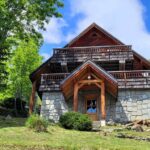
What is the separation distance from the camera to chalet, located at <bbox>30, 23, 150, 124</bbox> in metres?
27.5

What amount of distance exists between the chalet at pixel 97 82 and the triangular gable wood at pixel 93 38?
122 millimetres

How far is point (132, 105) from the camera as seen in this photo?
2853 centimetres

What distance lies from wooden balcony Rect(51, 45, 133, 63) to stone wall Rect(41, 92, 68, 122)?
3.08 m

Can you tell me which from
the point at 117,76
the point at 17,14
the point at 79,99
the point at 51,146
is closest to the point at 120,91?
the point at 117,76

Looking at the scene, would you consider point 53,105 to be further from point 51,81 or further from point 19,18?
point 19,18

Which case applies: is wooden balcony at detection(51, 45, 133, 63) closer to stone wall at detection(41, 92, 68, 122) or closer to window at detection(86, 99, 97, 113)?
stone wall at detection(41, 92, 68, 122)

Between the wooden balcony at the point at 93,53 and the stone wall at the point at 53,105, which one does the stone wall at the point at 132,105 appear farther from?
the stone wall at the point at 53,105

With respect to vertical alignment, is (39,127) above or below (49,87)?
below

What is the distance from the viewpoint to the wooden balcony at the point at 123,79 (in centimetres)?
2873

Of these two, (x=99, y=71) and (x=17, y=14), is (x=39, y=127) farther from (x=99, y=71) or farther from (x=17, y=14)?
(x=17, y=14)

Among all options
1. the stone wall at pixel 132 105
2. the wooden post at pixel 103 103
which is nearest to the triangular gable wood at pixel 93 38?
the stone wall at pixel 132 105

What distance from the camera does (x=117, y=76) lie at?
29.7 m

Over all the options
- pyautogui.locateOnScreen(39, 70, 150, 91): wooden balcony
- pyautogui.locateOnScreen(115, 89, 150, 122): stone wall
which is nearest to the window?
pyautogui.locateOnScreen(115, 89, 150, 122): stone wall

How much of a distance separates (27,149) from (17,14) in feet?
53.2
